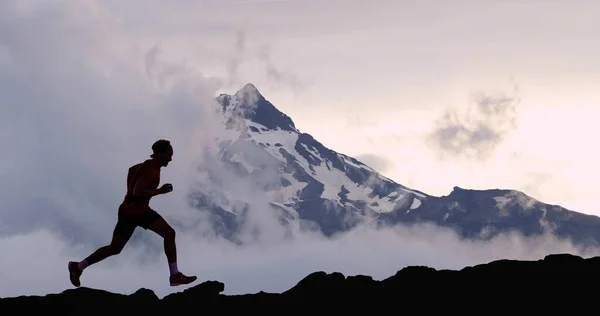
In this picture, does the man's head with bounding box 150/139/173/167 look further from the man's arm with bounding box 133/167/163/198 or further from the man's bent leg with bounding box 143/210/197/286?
the man's bent leg with bounding box 143/210/197/286

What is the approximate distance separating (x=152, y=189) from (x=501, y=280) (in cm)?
785

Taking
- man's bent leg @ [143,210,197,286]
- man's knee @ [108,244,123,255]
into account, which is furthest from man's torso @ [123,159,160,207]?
man's knee @ [108,244,123,255]

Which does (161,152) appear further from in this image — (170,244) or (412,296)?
(412,296)

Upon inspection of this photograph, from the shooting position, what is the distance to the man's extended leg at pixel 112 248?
19547mm

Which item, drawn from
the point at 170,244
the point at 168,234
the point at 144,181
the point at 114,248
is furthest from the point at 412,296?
the point at 144,181

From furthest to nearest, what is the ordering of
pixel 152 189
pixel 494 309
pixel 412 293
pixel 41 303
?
pixel 41 303, pixel 412 293, pixel 494 309, pixel 152 189

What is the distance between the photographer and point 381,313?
22250mm

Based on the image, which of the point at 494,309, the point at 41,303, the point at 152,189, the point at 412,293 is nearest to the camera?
the point at 152,189

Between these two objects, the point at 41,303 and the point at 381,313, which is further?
the point at 41,303

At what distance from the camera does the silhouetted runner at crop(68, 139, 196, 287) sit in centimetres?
1870

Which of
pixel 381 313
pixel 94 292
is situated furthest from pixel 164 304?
pixel 381 313

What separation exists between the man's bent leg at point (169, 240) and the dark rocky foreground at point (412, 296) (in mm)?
3884

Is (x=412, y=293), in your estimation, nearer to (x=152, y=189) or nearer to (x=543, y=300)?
(x=543, y=300)

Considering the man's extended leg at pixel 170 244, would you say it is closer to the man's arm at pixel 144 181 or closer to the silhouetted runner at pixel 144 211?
the silhouetted runner at pixel 144 211
